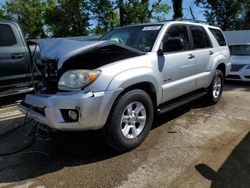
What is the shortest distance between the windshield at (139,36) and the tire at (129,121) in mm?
852

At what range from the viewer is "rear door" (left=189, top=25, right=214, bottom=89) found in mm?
5129

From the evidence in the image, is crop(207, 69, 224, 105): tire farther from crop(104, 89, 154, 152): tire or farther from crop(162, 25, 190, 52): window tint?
crop(104, 89, 154, 152): tire

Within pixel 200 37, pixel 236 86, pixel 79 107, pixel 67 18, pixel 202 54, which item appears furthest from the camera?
pixel 67 18

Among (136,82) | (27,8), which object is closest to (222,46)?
(136,82)

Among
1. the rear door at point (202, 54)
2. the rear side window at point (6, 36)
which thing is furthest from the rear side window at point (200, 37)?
the rear side window at point (6, 36)

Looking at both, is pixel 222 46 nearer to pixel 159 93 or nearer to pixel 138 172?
pixel 159 93

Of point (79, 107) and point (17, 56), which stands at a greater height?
point (17, 56)

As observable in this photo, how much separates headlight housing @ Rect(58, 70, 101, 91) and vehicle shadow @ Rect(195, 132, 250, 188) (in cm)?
161

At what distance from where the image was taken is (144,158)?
3543 millimetres

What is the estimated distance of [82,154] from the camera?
3713 millimetres

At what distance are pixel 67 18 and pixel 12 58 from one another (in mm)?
23804

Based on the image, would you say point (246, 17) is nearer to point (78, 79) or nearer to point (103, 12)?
point (103, 12)

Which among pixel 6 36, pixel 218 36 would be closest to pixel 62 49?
pixel 6 36

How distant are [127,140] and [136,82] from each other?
76 cm
